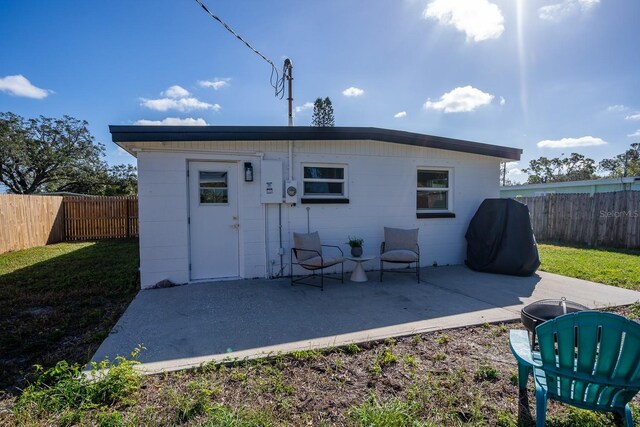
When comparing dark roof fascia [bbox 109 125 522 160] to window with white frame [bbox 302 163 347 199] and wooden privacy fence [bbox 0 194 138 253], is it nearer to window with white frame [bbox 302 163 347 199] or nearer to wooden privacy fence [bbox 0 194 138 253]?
window with white frame [bbox 302 163 347 199]

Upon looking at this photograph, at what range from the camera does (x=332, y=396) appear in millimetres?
2307

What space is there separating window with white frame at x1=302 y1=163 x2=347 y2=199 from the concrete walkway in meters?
1.76

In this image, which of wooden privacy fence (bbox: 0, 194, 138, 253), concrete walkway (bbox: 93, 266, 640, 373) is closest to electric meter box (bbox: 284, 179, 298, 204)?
concrete walkway (bbox: 93, 266, 640, 373)

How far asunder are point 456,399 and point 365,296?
8.27 feet

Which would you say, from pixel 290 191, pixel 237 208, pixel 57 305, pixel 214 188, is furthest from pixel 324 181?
pixel 57 305

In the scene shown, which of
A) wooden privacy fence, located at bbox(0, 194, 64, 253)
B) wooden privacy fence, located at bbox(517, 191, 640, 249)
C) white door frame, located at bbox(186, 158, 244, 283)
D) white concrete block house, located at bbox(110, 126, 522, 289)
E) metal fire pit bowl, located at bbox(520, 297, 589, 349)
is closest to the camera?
metal fire pit bowl, located at bbox(520, 297, 589, 349)

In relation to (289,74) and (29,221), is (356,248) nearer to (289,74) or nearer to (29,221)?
(289,74)

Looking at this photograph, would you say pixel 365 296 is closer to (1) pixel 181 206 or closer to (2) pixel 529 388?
(2) pixel 529 388

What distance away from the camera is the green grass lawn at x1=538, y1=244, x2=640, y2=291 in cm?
576

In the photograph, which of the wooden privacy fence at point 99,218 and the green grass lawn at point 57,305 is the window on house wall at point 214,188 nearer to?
the green grass lawn at point 57,305

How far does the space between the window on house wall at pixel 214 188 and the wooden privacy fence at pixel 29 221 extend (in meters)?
7.54

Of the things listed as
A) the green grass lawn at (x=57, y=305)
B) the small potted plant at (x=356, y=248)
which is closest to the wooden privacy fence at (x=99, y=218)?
the green grass lawn at (x=57, y=305)

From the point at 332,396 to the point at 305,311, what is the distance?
182cm

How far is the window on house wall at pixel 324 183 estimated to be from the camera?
6114 millimetres
